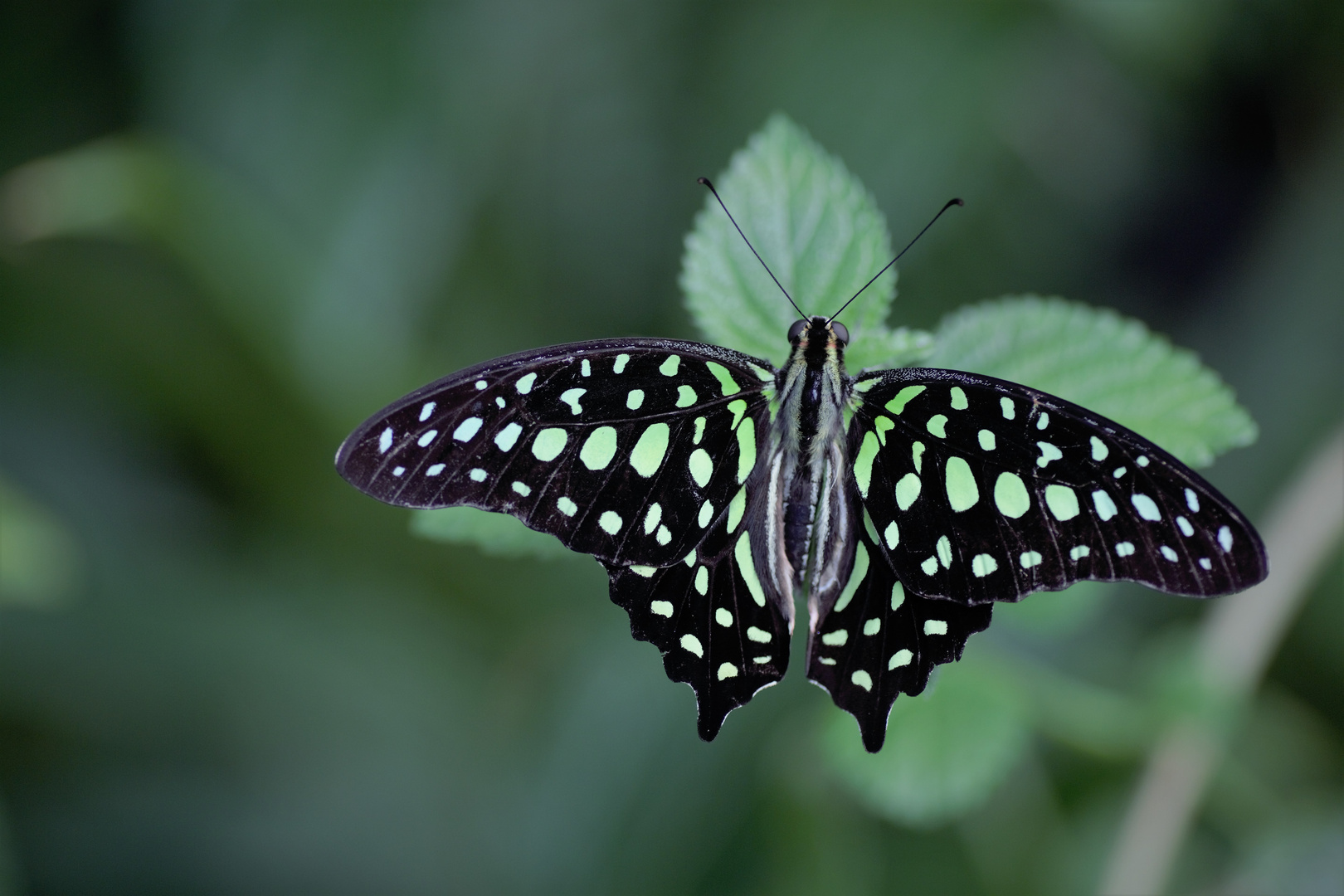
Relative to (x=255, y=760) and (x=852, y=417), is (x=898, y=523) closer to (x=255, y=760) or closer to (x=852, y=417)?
(x=852, y=417)

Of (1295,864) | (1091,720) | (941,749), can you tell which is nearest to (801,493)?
(941,749)

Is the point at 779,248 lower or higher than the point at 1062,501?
higher

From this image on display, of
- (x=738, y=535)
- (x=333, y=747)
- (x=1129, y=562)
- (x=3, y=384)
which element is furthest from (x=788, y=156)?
(x=3, y=384)

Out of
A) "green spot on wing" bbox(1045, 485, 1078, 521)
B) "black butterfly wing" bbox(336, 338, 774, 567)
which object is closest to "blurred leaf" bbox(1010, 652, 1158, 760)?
"green spot on wing" bbox(1045, 485, 1078, 521)

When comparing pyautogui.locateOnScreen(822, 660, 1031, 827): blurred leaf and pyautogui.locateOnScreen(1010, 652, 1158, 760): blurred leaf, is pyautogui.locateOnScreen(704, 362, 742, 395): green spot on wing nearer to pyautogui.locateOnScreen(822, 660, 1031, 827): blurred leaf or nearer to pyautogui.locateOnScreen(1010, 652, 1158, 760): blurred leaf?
pyautogui.locateOnScreen(822, 660, 1031, 827): blurred leaf

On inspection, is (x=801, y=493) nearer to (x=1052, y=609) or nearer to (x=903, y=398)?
(x=903, y=398)

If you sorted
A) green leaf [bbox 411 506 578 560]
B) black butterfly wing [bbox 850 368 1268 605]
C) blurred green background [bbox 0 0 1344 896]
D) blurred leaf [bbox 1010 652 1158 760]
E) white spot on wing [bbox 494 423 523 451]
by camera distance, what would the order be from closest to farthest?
black butterfly wing [bbox 850 368 1268 605]
white spot on wing [bbox 494 423 523 451]
green leaf [bbox 411 506 578 560]
blurred leaf [bbox 1010 652 1158 760]
blurred green background [bbox 0 0 1344 896]
